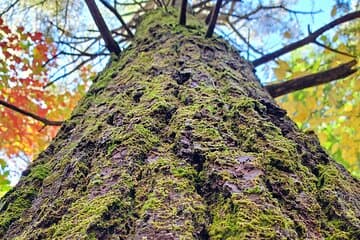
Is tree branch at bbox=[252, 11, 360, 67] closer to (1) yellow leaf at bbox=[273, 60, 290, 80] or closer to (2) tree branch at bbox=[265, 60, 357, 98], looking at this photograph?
(2) tree branch at bbox=[265, 60, 357, 98]

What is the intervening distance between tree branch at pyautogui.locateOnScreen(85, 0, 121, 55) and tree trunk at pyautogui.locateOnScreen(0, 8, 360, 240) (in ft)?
1.71

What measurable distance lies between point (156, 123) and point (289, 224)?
0.45 m

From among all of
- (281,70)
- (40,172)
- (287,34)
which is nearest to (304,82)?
(281,70)

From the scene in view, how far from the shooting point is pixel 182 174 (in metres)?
0.84

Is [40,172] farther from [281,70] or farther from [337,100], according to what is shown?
[337,100]

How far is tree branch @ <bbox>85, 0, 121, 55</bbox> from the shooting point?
5.77ft

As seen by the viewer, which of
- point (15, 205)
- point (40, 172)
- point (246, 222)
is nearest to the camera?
point (246, 222)

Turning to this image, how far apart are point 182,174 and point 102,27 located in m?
1.18

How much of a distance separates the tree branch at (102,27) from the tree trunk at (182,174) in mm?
522

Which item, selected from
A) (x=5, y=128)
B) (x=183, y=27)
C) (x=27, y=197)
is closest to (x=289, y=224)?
(x=27, y=197)

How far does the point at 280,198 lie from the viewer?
79 cm

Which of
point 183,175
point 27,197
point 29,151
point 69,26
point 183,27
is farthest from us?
point 29,151

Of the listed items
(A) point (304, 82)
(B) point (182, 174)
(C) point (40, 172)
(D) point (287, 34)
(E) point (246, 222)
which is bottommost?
(E) point (246, 222)

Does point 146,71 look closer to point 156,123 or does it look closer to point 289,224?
point 156,123
